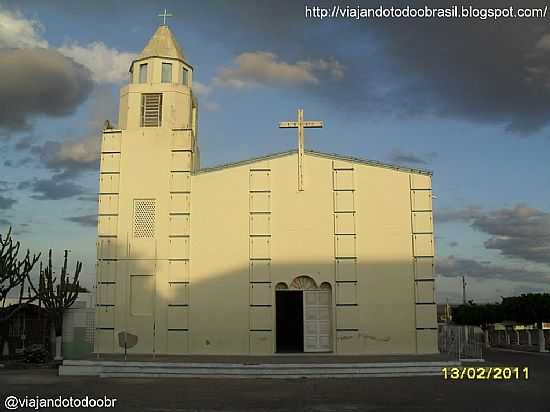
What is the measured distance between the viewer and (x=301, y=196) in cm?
2512

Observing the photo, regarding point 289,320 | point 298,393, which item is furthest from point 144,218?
point 298,393

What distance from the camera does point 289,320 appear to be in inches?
1006

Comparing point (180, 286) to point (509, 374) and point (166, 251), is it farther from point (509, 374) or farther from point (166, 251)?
point (509, 374)

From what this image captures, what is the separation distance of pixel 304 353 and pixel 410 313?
14.4 ft

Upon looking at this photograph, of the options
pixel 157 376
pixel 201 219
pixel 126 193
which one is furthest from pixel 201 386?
pixel 126 193

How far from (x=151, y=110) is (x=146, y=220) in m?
4.72

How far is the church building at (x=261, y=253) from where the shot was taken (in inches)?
960

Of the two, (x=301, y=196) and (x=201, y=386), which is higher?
(x=301, y=196)

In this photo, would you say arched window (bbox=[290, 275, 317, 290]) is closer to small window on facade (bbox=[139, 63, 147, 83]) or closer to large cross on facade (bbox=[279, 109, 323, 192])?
large cross on facade (bbox=[279, 109, 323, 192])

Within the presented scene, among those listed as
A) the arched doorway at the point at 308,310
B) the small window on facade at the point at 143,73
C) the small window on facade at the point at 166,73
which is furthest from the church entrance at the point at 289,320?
the small window on facade at the point at 143,73

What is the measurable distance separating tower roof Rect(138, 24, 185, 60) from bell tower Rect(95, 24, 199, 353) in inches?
33.2

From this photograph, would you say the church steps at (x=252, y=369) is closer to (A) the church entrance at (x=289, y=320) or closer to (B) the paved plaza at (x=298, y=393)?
(B) the paved plaza at (x=298, y=393)

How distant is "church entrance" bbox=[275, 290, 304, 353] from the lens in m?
25.1

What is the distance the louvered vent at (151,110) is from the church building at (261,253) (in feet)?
1.99
